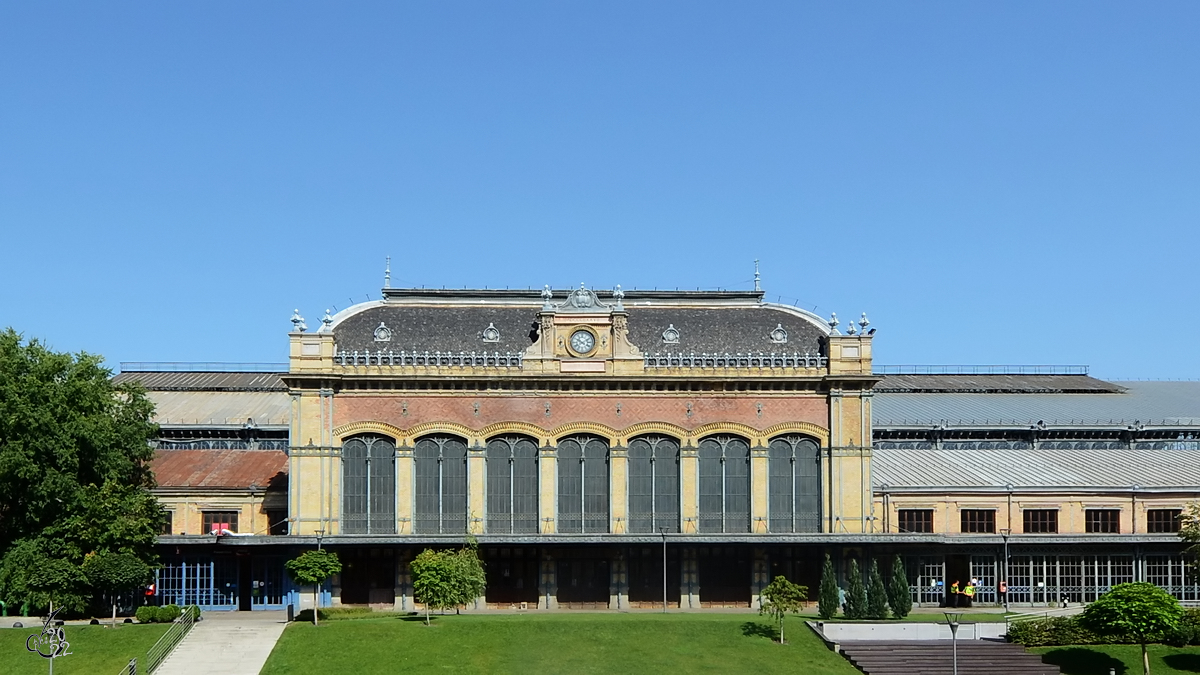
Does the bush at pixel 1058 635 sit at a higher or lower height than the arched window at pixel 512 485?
lower

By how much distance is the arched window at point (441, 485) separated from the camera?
62562mm

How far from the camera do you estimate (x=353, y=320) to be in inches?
2547

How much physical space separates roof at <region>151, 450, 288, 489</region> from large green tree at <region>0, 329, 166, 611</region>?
→ 8022 mm

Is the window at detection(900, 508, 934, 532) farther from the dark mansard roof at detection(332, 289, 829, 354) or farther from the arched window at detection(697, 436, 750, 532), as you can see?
the dark mansard roof at detection(332, 289, 829, 354)

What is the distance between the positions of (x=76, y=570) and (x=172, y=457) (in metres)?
16.9

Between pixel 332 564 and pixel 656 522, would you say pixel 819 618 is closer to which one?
pixel 656 522

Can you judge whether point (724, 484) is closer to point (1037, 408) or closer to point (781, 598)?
point (781, 598)

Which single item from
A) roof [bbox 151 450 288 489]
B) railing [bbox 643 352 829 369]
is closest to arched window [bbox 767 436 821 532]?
railing [bbox 643 352 829 369]

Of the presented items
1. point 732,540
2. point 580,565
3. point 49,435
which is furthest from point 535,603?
point 49,435

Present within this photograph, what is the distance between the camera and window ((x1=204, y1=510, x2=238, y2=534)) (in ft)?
215

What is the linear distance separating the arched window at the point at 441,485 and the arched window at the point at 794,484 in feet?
43.8

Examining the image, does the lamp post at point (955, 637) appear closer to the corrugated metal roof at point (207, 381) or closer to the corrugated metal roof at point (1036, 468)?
the corrugated metal roof at point (1036, 468)

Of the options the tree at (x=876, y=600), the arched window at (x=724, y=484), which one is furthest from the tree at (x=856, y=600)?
the arched window at (x=724, y=484)

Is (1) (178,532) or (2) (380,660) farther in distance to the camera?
(1) (178,532)
